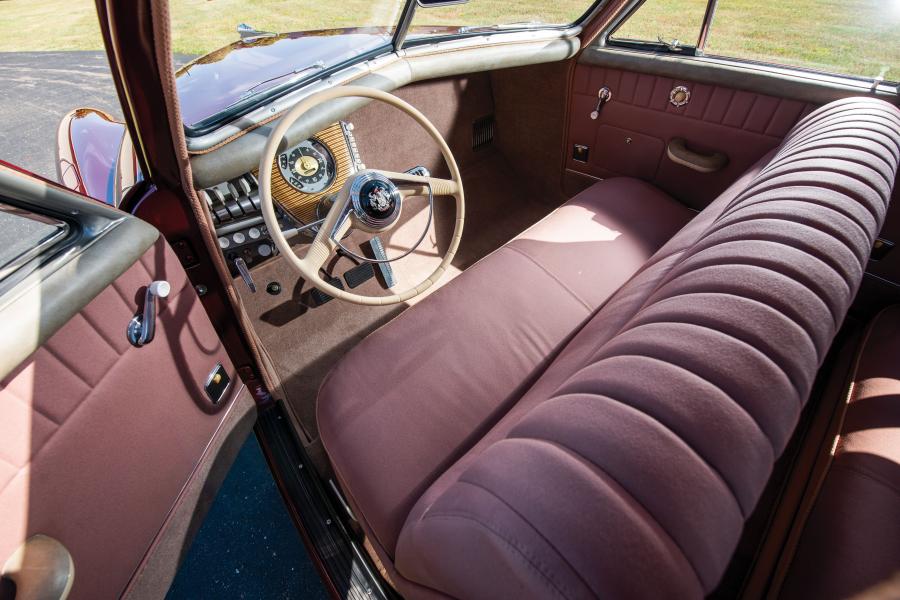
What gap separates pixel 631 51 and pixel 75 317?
2301mm

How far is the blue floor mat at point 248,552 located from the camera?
135 cm

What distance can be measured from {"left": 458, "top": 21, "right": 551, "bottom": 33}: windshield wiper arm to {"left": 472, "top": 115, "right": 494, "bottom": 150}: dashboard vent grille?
493 mm

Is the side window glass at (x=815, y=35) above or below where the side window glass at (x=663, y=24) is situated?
below

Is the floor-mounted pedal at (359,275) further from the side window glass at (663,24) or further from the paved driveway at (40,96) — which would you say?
the paved driveway at (40,96)

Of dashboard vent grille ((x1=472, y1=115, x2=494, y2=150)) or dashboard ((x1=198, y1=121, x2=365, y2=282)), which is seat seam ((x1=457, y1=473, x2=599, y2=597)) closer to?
dashboard ((x1=198, y1=121, x2=365, y2=282))

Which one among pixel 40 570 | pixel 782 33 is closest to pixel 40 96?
pixel 40 570

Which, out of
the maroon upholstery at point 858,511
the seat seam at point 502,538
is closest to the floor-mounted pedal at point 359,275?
the seat seam at point 502,538

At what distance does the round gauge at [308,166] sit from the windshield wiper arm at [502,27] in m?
0.94

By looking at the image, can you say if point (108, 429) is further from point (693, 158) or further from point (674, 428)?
point (693, 158)

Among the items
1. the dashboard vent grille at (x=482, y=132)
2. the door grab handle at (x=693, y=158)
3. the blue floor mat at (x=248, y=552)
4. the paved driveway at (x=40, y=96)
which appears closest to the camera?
the blue floor mat at (x=248, y=552)

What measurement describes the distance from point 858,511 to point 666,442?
1.93ft

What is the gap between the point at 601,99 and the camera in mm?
2148

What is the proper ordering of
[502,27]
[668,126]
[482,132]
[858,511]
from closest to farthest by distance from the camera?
[858,511] < [668,126] < [502,27] < [482,132]

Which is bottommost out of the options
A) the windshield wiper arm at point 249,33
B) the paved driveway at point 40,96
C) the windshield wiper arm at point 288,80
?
the paved driveway at point 40,96
